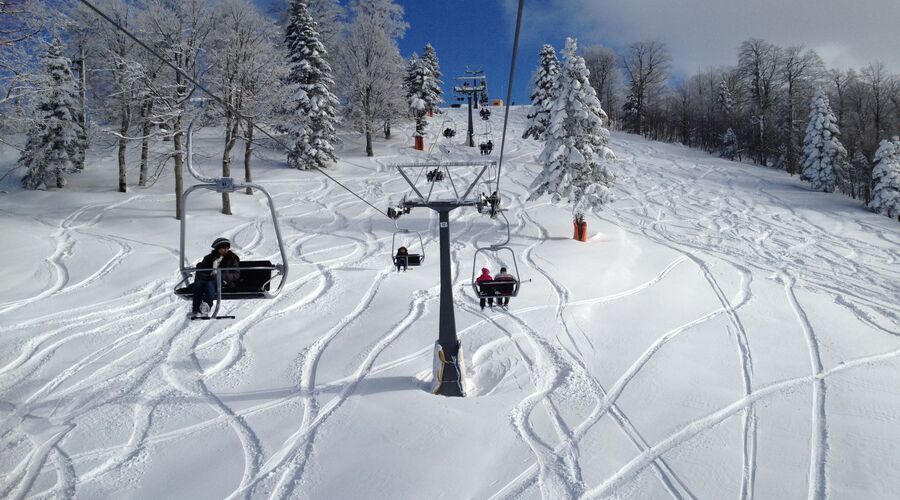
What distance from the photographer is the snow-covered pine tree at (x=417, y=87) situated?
4297 centimetres

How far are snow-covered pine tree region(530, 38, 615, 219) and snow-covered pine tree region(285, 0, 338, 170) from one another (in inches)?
594

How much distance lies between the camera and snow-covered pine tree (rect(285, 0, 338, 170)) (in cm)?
2945

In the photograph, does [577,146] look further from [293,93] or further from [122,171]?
[122,171]

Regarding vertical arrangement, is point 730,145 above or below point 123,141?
above

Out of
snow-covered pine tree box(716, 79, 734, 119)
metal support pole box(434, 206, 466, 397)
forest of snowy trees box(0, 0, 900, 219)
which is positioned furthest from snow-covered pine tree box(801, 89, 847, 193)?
metal support pole box(434, 206, 466, 397)

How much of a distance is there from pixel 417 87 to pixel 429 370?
3989 cm

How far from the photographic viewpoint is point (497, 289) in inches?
376

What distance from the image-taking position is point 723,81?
63.6 meters

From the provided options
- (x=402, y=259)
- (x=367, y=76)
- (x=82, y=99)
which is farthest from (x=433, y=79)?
(x=402, y=259)

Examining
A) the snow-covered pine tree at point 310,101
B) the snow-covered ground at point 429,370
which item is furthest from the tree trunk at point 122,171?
the snow-covered pine tree at point 310,101

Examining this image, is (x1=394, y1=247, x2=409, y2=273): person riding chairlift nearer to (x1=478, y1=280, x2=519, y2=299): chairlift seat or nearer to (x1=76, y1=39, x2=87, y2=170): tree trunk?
(x1=478, y1=280, x2=519, y2=299): chairlift seat

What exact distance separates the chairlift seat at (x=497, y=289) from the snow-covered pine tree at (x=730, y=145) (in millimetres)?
53501

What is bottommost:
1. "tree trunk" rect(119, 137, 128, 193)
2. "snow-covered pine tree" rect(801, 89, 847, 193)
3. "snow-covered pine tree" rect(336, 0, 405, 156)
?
"tree trunk" rect(119, 137, 128, 193)

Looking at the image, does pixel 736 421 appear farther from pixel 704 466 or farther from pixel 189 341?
pixel 189 341
